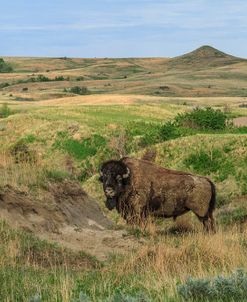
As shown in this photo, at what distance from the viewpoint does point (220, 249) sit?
12062mm

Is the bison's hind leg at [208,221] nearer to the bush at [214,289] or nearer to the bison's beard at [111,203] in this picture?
the bison's beard at [111,203]

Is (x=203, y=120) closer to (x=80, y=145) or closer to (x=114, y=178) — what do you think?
(x=80, y=145)

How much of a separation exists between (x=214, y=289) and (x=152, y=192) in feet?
31.2

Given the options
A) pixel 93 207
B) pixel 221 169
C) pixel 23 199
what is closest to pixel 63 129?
pixel 221 169

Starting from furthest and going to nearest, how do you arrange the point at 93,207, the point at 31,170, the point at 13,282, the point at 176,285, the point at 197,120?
the point at 197,120 < the point at 93,207 < the point at 31,170 < the point at 13,282 < the point at 176,285

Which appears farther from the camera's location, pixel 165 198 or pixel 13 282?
pixel 165 198

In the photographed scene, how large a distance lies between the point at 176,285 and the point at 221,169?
16317 mm

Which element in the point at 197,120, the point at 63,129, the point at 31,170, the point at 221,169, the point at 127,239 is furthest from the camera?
the point at 197,120

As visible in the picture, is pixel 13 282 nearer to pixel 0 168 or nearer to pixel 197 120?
pixel 0 168

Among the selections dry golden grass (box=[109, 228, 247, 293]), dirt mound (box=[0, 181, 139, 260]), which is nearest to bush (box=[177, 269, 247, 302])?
dry golden grass (box=[109, 228, 247, 293])

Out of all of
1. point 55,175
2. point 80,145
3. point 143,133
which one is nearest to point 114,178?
point 55,175

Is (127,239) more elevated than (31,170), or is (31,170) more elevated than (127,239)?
(31,170)

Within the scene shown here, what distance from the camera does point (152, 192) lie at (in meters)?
17.5

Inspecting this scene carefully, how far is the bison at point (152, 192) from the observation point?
17250 mm
